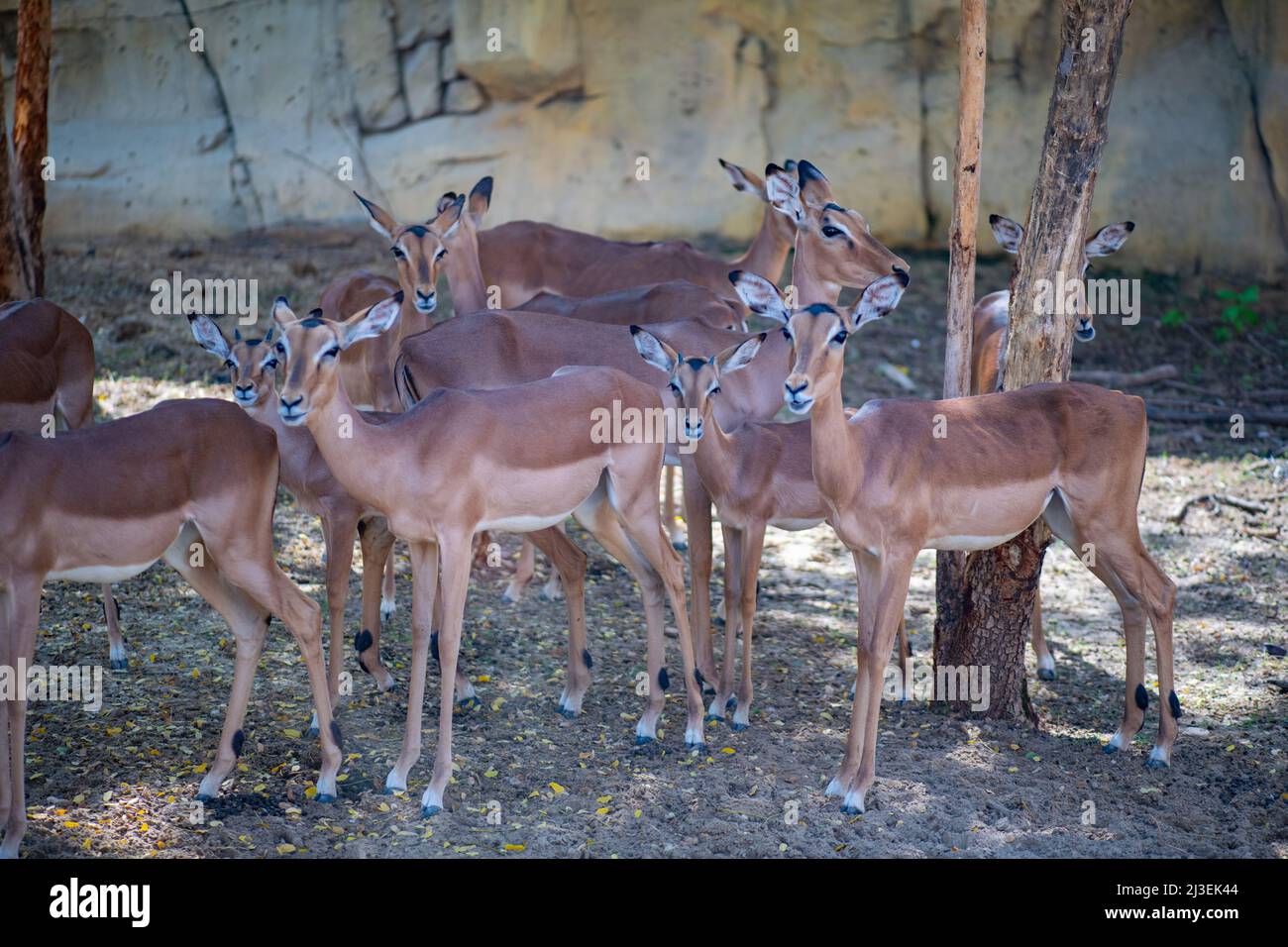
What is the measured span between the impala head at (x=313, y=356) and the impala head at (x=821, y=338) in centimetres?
194

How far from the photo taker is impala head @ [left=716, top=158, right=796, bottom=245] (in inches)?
426

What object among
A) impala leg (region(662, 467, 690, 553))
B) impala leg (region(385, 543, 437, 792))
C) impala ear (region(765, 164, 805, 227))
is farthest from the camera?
impala leg (region(662, 467, 690, 553))

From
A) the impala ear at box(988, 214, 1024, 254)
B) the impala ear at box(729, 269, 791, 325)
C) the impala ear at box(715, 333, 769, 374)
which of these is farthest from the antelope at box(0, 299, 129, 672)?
the impala ear at box(988, 214, 1024, 254)

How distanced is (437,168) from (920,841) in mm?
11077

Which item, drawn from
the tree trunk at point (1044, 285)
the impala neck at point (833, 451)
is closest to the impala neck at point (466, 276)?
the impala neck at point (833, 451)

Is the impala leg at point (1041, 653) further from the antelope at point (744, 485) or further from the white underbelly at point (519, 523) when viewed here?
the white underbelly at point (519, 523)

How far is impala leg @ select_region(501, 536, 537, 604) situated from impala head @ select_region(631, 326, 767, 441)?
2158 mm

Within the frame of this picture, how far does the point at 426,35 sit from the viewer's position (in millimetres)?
15367

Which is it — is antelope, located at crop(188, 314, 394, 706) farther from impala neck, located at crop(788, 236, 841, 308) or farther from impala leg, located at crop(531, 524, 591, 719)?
impala neck, located at crop(788, 236, 841, 308)

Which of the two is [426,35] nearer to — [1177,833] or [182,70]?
[182,70]

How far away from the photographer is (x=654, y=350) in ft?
25.2

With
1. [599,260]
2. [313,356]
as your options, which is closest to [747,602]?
[313,356]

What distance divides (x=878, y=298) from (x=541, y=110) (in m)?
9.52

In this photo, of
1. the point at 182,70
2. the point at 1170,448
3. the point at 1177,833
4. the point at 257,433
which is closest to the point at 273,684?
the point at 257,433
